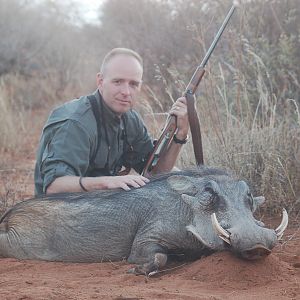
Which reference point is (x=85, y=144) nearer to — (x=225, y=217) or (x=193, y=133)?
(x=193, y=133)

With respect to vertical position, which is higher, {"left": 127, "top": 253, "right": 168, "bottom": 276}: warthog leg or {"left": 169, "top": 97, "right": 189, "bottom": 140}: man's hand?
{"left": 169, "top": 97, "right": 189, "bottom": 140}: man's hand

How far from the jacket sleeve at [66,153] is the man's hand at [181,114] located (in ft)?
2.43

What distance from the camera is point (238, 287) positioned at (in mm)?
3273

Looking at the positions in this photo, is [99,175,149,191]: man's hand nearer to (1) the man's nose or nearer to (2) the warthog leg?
(2) the warthog leg

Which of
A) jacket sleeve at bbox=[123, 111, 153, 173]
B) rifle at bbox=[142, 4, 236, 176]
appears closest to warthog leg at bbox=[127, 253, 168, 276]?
rifle at bbox=[142, 4, 236, 176]

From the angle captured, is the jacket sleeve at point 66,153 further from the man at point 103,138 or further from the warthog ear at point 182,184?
the warthog ear at point 182,184

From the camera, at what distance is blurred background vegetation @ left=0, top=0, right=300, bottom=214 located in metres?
5.20

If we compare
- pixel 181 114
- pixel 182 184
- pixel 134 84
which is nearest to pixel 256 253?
pixel 182 184

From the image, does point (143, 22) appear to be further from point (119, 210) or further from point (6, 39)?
point (119, 210)

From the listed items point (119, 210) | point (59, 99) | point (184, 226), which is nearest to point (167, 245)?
point (184, 226)

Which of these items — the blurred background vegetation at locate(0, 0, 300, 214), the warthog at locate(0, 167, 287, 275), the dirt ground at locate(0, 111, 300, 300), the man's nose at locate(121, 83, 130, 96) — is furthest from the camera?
the blurred background vegetation at locate(0, 0, 300, 214)

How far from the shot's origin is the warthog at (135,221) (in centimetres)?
373

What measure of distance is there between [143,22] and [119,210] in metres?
6.16

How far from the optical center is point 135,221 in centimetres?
401
